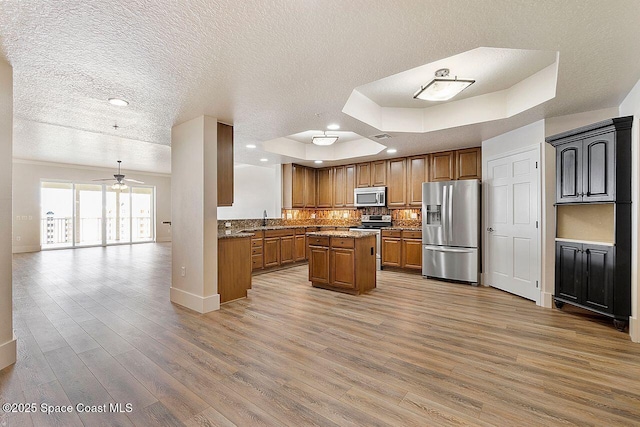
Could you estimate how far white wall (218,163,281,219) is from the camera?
8.38m

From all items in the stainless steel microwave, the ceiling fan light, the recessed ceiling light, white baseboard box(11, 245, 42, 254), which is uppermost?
the recessed ceiling light

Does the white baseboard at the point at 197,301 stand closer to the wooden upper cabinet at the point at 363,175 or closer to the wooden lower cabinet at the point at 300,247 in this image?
the wooden lower cabinet at the point at 300,247

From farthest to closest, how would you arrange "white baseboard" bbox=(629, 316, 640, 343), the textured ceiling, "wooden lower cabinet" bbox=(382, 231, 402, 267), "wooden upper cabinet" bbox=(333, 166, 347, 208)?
"wooden upper cabinet" bbox=(333, 166, 347, 208), "wooden lower cabinet" bbox=(382, 231, 402, 267), "white baseboard" bbox=(629, 316, 640, 343), the textured ceiling

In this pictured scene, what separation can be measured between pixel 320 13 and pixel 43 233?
11.2 metres

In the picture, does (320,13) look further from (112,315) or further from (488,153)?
(488,153)

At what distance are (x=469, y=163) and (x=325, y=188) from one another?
3.48 metres

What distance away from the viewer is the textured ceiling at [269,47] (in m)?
1.80

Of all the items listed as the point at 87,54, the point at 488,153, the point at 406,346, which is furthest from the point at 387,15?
the point at 488,153

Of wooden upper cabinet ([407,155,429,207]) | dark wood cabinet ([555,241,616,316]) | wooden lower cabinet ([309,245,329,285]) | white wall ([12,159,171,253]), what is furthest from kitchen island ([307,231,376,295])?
white wall ([12,159,171,253])

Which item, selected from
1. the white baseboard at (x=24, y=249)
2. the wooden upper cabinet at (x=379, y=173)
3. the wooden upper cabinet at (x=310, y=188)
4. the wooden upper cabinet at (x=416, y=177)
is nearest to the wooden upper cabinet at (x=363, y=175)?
the wooden upper cabinet at (x=379, y=173)

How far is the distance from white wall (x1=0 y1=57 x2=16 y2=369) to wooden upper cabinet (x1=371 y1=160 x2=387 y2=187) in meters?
5.81

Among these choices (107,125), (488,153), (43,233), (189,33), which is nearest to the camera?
(189,33)

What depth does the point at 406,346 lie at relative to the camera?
2.70 m

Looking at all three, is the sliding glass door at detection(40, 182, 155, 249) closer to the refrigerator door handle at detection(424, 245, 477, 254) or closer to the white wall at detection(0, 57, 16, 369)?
the white wall at detection(0, 57, 16, 369)
